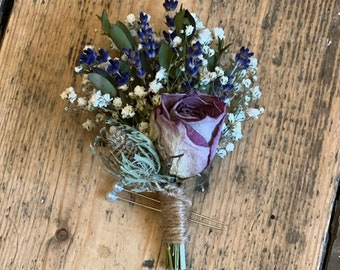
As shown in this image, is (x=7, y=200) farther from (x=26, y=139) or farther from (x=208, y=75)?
(x=208, y=75)

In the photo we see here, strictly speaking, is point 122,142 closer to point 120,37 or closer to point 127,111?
point 127,111

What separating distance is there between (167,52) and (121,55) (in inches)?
4.2

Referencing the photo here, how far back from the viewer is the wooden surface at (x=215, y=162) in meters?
1.06

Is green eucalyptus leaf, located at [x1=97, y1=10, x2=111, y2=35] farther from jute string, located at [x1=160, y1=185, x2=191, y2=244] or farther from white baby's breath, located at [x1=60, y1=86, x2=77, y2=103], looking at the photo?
jute string, located at [x1=160, y1=185, x2=191, y2=244]

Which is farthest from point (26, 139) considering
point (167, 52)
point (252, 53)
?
point (252, 53)

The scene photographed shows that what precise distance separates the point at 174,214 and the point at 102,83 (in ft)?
0.80

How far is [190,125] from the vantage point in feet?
3.03

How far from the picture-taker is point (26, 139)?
109 centimetres

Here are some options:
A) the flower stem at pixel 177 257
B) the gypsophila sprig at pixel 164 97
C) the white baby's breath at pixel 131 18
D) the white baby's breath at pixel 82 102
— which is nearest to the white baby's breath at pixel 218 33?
the gypsophila sprig at pixel 164 97

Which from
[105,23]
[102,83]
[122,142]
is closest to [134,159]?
[122,142]

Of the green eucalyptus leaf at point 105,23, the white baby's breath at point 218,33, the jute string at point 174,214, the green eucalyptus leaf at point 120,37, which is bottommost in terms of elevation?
the jute string at point 174,214

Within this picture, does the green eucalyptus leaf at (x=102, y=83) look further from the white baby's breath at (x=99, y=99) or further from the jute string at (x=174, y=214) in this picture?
the jute string at (x=174, y=214)

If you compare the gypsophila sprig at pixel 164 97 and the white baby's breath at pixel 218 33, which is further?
the white baby's breath at pixel 218 33

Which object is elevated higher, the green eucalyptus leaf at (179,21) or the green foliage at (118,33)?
Answer: the green eucalyptus leaf at (179,21)
